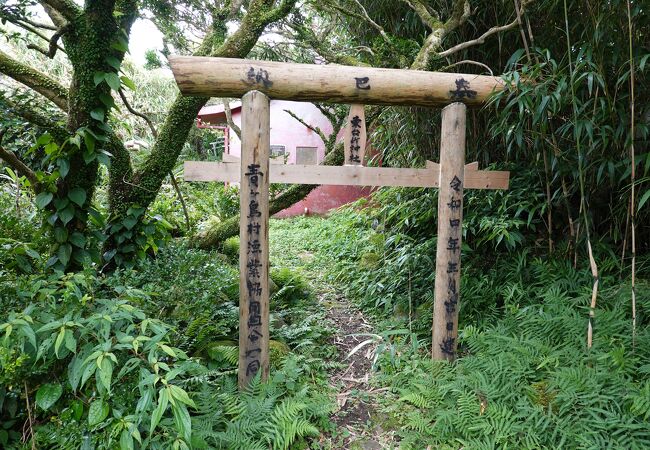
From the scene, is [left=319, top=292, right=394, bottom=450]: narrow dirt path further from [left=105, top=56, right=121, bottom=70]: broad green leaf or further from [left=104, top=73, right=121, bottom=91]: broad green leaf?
[left=105, top=56, right=121, bottom=70]: broad green leaf

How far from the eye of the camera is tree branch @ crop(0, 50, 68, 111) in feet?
10.3

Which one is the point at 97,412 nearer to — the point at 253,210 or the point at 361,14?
the point at 253,210

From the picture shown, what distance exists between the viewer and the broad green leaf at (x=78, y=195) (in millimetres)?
2953

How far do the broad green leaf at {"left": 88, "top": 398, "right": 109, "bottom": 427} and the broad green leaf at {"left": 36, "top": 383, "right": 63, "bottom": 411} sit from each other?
209mm

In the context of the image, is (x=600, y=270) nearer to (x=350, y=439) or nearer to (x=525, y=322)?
(x=525, y=322)

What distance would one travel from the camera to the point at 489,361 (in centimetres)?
258

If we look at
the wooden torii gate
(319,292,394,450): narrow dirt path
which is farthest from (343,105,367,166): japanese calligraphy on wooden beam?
(319,292,394,450): narrow dirt path

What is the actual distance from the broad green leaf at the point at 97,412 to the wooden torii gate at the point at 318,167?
1062 millimetres

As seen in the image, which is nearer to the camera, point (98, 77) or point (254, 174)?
point (254, 174)

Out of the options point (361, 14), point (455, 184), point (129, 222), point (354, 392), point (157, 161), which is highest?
point (361, 14)

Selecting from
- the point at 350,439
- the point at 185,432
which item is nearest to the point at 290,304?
the point at 350,439

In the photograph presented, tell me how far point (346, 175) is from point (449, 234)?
92 cm

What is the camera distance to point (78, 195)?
9.73ft

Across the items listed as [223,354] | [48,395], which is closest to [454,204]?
[223,354]
